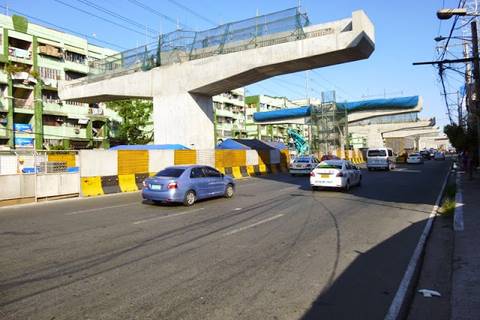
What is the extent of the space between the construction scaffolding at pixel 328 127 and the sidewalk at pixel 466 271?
48.1 metres

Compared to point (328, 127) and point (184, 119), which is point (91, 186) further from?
point (328, 127)

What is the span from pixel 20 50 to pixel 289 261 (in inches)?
1980

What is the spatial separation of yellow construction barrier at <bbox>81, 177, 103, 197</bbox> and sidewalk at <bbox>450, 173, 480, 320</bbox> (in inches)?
571

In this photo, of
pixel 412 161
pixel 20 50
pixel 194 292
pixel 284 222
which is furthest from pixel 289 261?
pixel 412 161

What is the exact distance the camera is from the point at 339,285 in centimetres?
592

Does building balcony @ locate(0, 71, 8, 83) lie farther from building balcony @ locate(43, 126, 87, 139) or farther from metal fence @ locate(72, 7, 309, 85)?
metal fence @ locate(72, 7, 309, 85)

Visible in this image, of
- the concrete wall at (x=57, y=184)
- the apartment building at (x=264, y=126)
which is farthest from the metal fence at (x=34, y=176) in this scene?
the apartment building at (x=264, y=126)

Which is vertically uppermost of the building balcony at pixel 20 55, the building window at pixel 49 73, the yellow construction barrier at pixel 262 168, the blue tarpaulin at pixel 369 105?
the building balcony at pixel 20 55

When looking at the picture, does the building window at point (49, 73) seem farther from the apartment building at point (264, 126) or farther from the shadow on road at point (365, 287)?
the shadow on road at point (365, 287)

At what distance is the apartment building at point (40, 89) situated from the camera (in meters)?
46.8

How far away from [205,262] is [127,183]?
49.3 ft

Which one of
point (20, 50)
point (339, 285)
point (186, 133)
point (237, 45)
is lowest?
point (339, 285)

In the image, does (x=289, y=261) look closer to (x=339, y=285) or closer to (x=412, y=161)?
(x=339, y=285)

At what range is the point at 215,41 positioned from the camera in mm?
24875
